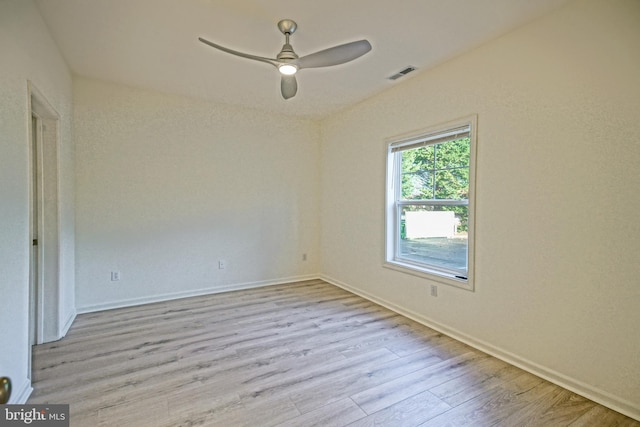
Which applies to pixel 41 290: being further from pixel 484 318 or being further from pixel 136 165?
pixel 484 318

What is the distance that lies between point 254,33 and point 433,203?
230cm

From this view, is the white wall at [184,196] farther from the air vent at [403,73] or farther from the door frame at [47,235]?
the air vent at [403,73]

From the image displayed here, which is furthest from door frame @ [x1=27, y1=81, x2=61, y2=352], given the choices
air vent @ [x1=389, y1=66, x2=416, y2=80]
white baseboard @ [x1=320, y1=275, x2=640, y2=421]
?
white baseboard @ [x1=320, y1=275, x2=640, y2=421]

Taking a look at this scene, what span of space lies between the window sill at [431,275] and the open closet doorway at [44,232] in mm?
3326

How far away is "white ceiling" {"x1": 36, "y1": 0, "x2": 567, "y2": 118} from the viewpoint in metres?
2.10

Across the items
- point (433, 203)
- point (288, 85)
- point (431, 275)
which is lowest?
point (431, 275)

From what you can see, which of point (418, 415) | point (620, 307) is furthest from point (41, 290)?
point (620, 307)

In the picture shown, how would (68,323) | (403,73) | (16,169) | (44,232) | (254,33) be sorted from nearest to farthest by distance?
(16,169) < (254,33) < (44,232) < (68,323) < (403,73)

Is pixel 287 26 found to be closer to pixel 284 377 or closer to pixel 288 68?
pixel 288 68

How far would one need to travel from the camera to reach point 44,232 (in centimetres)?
263

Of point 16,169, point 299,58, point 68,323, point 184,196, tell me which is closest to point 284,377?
point 16,169

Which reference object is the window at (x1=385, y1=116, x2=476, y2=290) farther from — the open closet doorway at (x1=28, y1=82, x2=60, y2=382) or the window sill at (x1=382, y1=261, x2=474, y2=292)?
the open closet doorway at (x1=28, y1=82, x2=60, y2=382)

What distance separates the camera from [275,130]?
455 cm

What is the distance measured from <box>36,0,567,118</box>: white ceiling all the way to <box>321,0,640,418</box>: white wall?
0.30 meters
